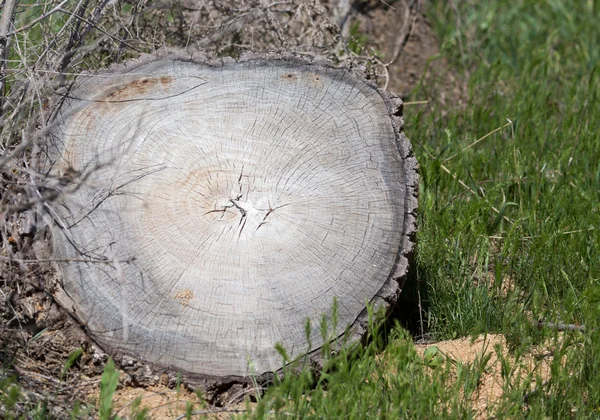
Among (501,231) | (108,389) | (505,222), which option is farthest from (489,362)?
(108,389)

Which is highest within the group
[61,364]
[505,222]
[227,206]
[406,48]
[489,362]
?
[406,48]

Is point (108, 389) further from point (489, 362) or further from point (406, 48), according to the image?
point (406, 48)

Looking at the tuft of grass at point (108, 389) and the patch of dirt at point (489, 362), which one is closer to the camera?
the tuft of grass at point (108, 389)

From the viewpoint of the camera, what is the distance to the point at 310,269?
270cm

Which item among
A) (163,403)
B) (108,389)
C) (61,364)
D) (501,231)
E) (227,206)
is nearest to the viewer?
(108,389)

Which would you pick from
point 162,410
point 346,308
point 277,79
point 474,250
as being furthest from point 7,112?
point 474,250

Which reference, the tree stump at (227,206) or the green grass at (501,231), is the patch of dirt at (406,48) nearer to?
the green grass at (501,231)

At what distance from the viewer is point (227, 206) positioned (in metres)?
2.80

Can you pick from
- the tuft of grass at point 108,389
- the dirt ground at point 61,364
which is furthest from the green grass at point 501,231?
the dirt ground at point 61,364

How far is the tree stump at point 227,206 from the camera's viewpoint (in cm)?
260

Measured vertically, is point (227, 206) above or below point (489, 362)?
above

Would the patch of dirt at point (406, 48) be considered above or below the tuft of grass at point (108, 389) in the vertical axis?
above

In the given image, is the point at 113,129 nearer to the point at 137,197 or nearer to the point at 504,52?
the point at 137,197

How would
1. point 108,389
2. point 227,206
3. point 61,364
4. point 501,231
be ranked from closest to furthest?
point 108,389
point 61,364
point 227,206
point 501,231
